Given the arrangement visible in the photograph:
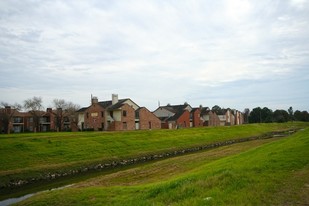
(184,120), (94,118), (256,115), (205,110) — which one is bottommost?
(184,120)

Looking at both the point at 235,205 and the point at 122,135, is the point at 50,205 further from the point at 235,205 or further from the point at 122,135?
the point at 122,135

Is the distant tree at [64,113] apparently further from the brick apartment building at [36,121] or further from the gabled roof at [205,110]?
the gabled roof at [205,110]

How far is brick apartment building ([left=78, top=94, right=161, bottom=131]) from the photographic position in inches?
2968

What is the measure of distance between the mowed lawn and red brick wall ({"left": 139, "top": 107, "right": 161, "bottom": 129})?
1840cm

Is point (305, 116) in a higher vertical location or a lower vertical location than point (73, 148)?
higher

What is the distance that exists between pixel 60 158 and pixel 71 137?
10.8 metres

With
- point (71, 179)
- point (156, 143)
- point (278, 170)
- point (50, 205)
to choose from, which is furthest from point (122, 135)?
point (278, 170)

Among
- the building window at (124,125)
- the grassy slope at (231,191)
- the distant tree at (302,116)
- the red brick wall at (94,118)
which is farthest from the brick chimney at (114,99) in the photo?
the distant tree at (302,116)

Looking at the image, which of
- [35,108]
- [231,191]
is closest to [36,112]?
[35,108]

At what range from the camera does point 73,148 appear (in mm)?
41219

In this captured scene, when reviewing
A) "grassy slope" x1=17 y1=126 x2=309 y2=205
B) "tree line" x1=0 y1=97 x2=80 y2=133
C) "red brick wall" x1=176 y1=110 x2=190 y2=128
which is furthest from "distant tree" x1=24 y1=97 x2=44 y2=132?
"grassy slope" x1=17 y1=126 x2=309 y2=205

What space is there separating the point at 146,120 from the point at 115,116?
923 cm

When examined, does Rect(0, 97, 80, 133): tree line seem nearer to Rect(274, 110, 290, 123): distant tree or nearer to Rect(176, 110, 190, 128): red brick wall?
Rect(176, 110, 190, 128): red brick wall

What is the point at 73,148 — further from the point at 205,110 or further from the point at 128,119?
the point at 205,110
